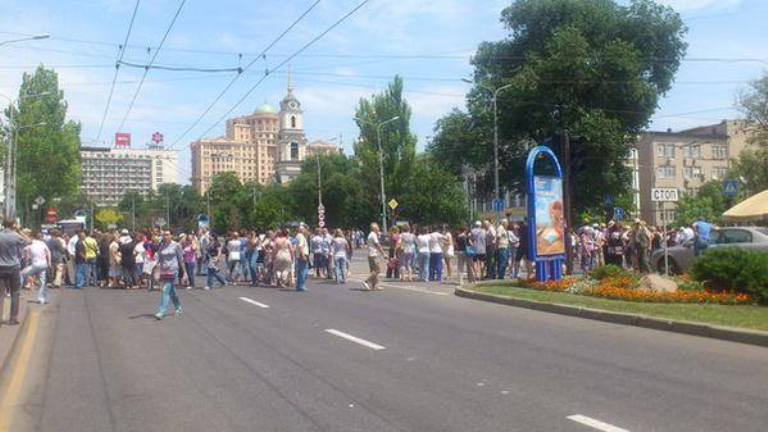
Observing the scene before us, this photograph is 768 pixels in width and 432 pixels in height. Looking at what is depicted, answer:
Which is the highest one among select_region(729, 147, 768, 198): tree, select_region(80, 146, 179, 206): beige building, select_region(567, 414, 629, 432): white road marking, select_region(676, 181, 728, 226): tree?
select_region(80, 146, 179, 206): beige building

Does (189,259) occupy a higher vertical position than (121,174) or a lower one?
lower

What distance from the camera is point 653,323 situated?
40.0 feet

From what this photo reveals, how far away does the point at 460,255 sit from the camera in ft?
79.6

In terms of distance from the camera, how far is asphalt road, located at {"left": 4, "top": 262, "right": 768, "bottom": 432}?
6.52 metres

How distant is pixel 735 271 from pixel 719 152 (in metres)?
91.3

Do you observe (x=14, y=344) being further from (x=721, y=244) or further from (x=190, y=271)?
(x=721, y=244)

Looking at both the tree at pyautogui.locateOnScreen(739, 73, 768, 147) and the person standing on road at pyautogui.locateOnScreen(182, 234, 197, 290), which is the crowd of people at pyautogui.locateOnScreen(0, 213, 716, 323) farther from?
the tree at pyautogui.locateOnScreen(739, 73, 768, 147)

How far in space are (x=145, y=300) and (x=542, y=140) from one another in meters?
31.7

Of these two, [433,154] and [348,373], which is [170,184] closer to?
[433,154]

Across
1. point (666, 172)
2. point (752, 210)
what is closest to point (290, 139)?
point (666, 172)

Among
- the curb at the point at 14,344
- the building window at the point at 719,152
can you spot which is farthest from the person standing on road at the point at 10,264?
the building window at the point at 719,152

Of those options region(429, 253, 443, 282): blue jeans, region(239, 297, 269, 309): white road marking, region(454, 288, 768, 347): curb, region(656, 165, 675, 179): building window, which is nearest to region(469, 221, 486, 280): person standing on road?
region(429, 253, 443, 282): blue jeans

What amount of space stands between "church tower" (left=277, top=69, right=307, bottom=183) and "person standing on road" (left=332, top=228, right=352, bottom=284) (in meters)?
99.0

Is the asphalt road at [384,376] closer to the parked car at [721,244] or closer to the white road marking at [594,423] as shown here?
the white road marking at [594,423]
